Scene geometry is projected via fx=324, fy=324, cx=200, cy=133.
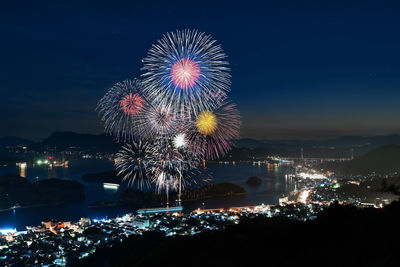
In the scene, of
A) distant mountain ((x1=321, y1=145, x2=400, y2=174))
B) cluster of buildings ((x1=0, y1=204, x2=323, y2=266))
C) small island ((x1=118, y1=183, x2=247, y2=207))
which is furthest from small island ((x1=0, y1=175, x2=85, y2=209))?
distant mountain ((x1=321, y1=145, x2=400, y2=174))

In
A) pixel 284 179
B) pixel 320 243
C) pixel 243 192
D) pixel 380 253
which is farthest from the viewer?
pixel 284 179

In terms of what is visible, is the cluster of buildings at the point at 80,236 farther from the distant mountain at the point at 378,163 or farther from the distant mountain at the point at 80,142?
the distant mountain at the point at 80,142

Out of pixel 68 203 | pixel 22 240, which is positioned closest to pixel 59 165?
pixel 68 203

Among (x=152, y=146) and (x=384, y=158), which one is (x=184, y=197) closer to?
(x=152, y=146)

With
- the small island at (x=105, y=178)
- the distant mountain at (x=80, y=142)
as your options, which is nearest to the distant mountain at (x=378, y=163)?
the small island at (x=105, y=178)

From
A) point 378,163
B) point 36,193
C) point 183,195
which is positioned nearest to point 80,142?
point 36,193

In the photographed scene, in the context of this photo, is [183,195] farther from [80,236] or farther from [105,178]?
[80,236]

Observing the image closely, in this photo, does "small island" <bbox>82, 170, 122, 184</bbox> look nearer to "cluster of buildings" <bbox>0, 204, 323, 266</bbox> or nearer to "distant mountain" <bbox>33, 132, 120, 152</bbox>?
"cluster of buildings" <bbox>0, 204, 323, 266</bbox>
